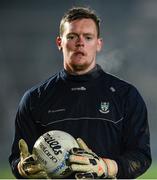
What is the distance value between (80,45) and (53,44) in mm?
3458

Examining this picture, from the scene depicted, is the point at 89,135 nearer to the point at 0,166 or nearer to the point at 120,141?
the point at 120,141

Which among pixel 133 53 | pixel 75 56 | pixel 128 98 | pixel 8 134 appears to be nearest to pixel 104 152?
pixel 128 98

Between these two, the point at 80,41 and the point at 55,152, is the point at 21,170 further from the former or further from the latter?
the point at 80,41

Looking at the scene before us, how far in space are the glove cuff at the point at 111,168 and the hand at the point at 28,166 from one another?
0.28 metres

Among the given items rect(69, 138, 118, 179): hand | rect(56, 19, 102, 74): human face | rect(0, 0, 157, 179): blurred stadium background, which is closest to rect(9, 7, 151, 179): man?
rect(56, 19, 102, 74): human face

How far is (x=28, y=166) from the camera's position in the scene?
252 cm

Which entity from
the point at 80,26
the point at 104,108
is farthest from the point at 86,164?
the point at 80,26

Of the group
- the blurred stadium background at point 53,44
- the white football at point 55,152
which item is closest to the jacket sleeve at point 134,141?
the white football at point 55,152

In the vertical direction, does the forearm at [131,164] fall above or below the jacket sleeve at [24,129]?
below

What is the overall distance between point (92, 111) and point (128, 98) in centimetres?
19

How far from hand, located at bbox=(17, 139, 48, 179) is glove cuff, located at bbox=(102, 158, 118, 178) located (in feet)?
0.91

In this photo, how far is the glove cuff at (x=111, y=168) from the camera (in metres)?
2.44

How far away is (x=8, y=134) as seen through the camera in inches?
215

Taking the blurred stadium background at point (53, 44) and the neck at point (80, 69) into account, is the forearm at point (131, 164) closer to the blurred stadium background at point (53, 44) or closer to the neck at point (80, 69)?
the neck at point (80, 69)
